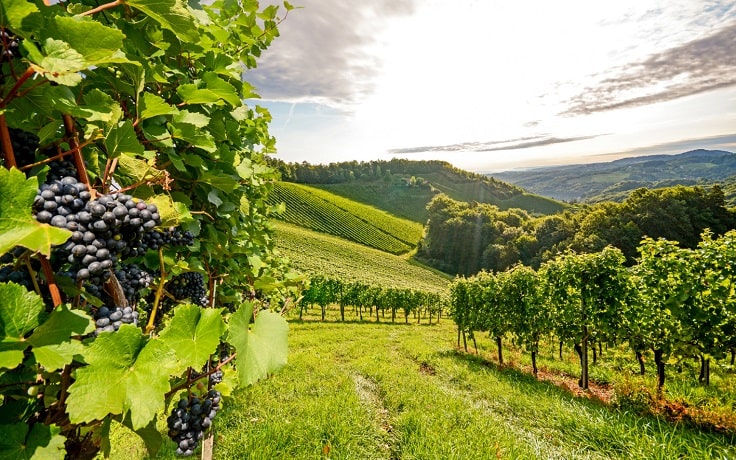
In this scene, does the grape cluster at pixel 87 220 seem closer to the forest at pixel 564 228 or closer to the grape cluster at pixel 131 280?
the grape cluster at pixel 131 280

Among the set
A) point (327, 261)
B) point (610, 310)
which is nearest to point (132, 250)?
point (610, 310)

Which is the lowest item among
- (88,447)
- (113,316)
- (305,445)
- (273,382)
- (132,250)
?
(273,382)

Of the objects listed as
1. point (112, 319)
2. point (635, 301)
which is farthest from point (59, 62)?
point (635, 301)

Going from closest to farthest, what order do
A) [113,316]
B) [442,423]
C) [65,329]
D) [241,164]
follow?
[65,329] < [113,316] < [241,164] < [442,423]

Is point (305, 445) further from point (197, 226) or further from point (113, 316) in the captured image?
point (113, 316)

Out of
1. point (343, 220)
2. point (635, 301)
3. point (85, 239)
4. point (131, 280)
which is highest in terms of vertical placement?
point (85, 239)

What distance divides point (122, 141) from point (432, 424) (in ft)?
27.3

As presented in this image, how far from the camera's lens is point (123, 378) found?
2.88 feet

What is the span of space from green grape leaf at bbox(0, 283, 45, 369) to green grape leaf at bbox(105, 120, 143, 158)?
1.69 feet

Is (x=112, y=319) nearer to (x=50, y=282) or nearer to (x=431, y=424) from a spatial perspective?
(x=50, y=282)

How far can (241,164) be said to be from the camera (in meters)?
2.28

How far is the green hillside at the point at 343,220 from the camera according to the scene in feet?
241

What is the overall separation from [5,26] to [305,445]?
710cm

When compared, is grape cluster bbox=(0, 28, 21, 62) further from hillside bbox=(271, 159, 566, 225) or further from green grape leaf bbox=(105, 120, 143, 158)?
hillside bbox=(271, 159, 566, 225)
